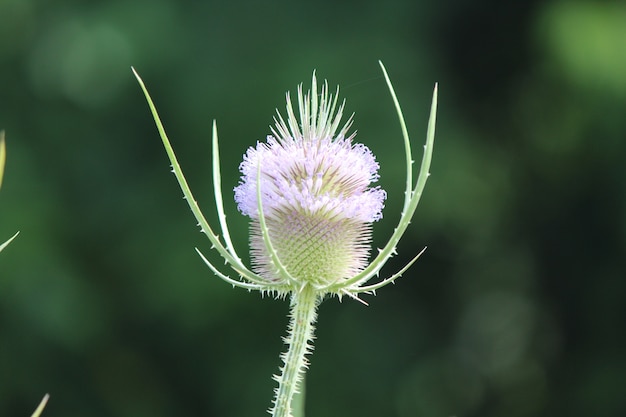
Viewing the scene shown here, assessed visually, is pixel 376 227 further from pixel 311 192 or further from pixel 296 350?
pixel 296 350

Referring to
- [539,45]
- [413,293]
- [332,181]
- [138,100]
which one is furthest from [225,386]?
[332,181]

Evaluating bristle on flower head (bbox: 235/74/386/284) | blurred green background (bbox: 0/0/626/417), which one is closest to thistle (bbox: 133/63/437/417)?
bristle on flower head (bbox: 235/74/386/284)

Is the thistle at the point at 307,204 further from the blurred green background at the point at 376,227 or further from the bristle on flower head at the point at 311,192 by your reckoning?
the blurred green background at the point at 376,227

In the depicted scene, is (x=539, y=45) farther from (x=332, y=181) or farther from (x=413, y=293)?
(x=332, y=181)

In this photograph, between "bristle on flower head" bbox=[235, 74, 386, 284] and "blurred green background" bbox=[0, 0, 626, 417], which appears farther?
"blurred green background" bbox=[0, 0, 626, 417]

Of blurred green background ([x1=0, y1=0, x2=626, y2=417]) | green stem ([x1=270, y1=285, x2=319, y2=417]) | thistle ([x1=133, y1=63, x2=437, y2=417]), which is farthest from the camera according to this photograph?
blurred green background ([x1=0, y1=0, x2=626, y2=417])

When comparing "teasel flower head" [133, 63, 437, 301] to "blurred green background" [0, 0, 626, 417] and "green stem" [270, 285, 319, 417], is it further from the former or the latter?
"blurred green background" [0, 0, 626, 417]
